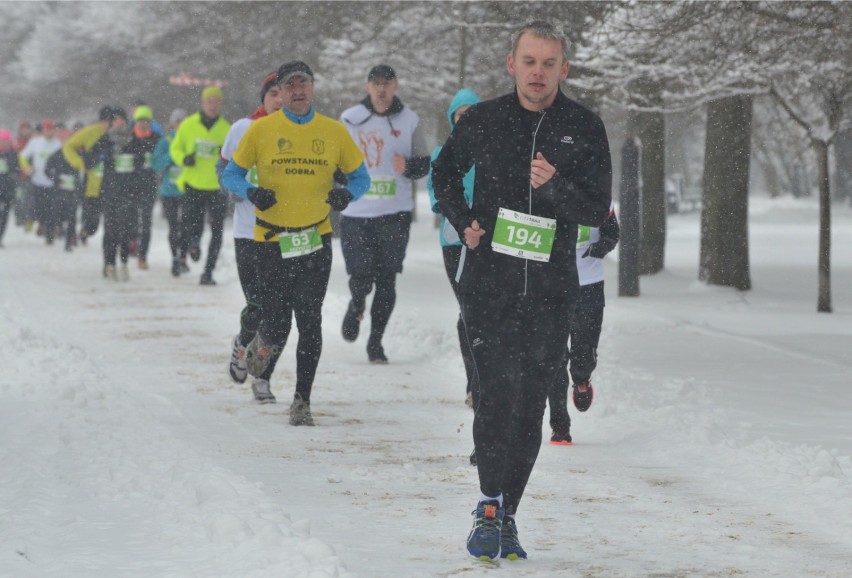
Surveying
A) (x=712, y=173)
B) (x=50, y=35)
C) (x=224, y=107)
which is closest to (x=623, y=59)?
(x=712, y=173)

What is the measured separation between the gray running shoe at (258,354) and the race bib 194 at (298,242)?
2.49 ft

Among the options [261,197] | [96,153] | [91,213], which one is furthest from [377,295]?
[91,213]

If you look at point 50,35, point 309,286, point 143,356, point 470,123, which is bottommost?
point 143,356

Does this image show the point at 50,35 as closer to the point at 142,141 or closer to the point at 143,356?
the point at 142,141

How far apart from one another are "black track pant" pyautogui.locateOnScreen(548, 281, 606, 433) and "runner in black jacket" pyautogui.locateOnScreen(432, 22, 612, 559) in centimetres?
251

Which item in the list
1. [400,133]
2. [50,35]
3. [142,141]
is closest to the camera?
[400,133]

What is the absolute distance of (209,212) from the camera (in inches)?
662

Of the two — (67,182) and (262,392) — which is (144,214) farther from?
(262,392)

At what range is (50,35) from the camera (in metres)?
51.9

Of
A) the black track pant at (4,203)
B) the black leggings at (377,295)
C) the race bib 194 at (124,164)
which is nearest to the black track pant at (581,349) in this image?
the black leggings at (377,295)

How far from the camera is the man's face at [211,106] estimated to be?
631 inches

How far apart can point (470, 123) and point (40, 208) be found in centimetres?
2407

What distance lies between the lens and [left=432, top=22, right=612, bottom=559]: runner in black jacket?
516cm

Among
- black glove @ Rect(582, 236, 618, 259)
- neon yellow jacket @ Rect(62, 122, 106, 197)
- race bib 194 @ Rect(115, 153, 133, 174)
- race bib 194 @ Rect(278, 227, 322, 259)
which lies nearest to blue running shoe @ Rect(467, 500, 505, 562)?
black glove @ Rect(582, 236, 618, 259)
